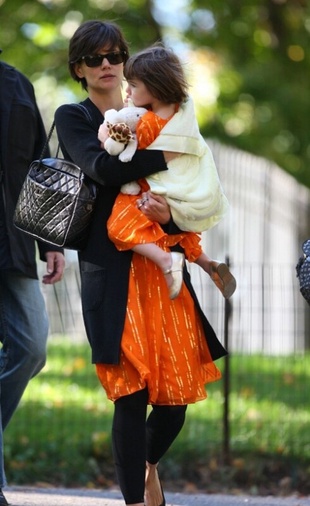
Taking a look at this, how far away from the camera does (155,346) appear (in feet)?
13.3

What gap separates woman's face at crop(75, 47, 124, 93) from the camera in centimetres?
428

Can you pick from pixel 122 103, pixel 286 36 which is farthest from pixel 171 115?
pixel 286 36

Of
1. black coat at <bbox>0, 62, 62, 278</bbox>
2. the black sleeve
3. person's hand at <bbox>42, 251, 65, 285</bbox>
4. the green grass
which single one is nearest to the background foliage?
the green grass

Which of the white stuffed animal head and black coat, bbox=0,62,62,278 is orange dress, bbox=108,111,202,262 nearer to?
the white stuffed animal head

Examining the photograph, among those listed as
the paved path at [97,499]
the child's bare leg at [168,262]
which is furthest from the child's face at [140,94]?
the paved path at [97,499]

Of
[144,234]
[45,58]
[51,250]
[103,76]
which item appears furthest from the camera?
[45,58]

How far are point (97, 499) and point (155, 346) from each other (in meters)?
1.59

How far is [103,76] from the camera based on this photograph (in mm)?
4289

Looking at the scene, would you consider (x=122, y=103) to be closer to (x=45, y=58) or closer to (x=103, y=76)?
(x=103, y=76)

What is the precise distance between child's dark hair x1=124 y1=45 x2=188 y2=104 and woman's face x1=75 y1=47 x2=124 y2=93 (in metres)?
0.20

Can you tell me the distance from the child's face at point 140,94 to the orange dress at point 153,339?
1.12ft

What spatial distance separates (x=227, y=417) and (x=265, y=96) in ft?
25.1

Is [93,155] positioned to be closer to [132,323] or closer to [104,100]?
[104,100]

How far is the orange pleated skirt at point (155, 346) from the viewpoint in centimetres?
402
